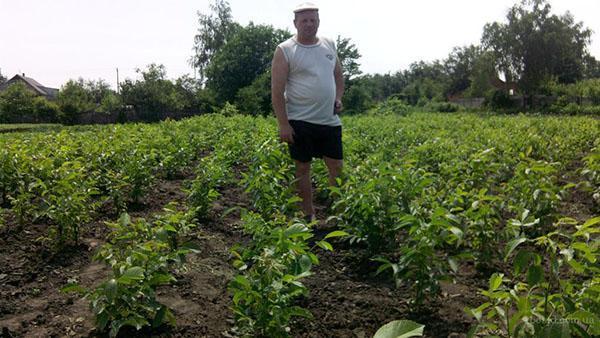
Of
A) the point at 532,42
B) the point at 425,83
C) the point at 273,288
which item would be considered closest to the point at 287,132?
the point at 273,288

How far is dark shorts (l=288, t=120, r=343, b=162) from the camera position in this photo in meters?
4.55

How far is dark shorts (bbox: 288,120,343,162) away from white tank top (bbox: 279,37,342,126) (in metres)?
0.06

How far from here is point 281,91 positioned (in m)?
4.40

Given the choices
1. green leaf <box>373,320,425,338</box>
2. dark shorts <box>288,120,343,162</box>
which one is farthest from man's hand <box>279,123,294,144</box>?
green leaf <box>373,320,425,338</box>

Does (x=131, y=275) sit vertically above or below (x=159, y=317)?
above

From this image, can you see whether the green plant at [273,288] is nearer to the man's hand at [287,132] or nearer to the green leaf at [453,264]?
the green leaf at [453,264]

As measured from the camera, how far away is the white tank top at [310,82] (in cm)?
448

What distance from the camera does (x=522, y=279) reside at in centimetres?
322

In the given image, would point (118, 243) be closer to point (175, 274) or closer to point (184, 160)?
point (175, 274)

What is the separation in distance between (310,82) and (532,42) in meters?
44.4

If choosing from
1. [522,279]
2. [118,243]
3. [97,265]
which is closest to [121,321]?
[118,243]

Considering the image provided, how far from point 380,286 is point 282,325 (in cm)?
114

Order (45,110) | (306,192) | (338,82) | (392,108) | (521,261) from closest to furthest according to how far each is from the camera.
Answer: (521,261)
(306,192)
(338,82)
(392,108)
(45,110)

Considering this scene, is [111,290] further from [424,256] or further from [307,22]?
[307,22]
